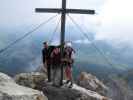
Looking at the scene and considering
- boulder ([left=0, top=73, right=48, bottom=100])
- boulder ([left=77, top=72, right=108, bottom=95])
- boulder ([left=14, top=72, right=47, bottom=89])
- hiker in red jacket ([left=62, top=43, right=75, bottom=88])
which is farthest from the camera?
boulder ([left=77, top=72, right=108, bottom=95])

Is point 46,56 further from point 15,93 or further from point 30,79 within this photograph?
point 15,93

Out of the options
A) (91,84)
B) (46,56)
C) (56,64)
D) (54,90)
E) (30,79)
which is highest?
(46,56)

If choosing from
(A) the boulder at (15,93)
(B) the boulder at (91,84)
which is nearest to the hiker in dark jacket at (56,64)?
(A) the boulder at (15,93)

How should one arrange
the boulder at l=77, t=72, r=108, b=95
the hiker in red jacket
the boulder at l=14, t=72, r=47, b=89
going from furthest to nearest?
the boulder at l=77, t=72, r=108, b=95, the boulder at l=14, t=72, r=47, b=89, the hiker in red jacket

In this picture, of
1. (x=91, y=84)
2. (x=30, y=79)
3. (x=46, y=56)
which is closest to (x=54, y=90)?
(x=46, y=56)

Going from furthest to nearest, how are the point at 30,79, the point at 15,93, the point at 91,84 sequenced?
the point at 91,84, the point at 30,79, the point at 15,93

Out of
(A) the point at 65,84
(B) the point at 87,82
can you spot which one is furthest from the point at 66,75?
(B) the point at 87,82

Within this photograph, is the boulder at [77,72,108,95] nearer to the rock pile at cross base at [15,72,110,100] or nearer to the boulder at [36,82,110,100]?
the rock pile at cross base at [15,72,110,100]

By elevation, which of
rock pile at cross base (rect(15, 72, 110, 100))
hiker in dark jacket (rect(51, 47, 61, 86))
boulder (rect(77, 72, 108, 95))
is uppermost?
hiker in dark jacket (rect(51, 47, 61, 86))

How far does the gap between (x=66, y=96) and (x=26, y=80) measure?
443 centimetres

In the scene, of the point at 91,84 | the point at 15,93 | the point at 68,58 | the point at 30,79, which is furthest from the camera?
the point at 91,84

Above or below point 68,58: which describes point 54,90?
below

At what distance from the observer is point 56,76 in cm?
2916

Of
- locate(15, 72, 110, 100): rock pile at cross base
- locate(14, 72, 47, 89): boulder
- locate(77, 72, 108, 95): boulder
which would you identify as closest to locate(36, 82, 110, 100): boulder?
locate(15, 72, 110, 100): rock pile at cross base
